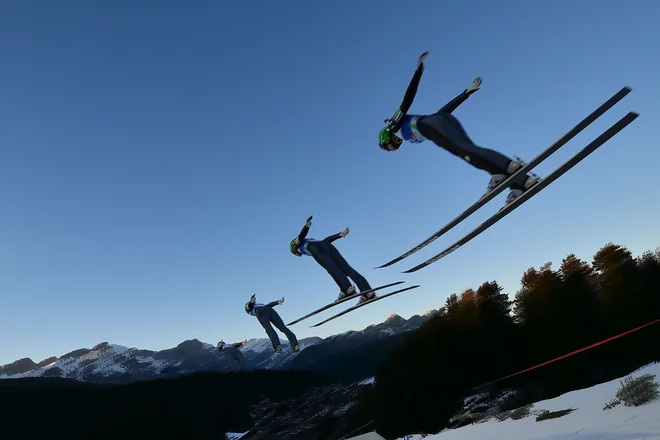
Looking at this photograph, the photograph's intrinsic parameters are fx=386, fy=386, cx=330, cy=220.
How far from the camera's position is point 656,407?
7.23 meters

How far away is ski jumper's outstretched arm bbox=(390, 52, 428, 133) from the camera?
5.82 m

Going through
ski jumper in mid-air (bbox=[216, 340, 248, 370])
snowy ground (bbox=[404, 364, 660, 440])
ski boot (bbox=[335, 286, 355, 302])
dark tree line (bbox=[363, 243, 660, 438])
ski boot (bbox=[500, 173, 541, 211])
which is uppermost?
ski boot (bbox=[500, 173, 541, 211])

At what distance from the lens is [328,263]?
11922 mm

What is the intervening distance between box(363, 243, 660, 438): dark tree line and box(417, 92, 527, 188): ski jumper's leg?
94.9 ft

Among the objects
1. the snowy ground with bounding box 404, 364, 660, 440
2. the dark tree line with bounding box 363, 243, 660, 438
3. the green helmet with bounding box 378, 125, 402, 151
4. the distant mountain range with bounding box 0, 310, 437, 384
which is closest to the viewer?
the snowy ground with bounding box 404, 364, 660, 440

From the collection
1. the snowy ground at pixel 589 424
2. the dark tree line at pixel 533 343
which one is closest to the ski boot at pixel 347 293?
the snowy ground at pixel 589 424

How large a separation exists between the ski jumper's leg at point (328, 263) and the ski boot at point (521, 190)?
656 centimetres

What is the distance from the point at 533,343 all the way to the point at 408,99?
1345 inches

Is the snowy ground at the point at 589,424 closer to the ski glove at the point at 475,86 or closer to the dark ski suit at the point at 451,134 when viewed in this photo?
the dark ski suit at the point at 451,134

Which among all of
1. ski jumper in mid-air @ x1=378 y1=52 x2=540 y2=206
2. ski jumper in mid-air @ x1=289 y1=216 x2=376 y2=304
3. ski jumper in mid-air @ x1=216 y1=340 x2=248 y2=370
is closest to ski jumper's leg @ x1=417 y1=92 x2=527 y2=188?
ski jumper in mid-air @ x1=378 y1=52 x2=540 y2=206

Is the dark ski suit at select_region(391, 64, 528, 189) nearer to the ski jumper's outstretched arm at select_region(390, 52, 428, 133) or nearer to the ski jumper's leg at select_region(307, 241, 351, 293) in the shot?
the ski jumper's outstretched arm at select_region(390, 52, 428, 133)

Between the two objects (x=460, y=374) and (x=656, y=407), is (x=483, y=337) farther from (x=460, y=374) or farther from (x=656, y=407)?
(x=656, y=407)

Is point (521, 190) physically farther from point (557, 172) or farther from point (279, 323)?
point (279, 323)

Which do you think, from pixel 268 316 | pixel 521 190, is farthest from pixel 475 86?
pixel 268 316
